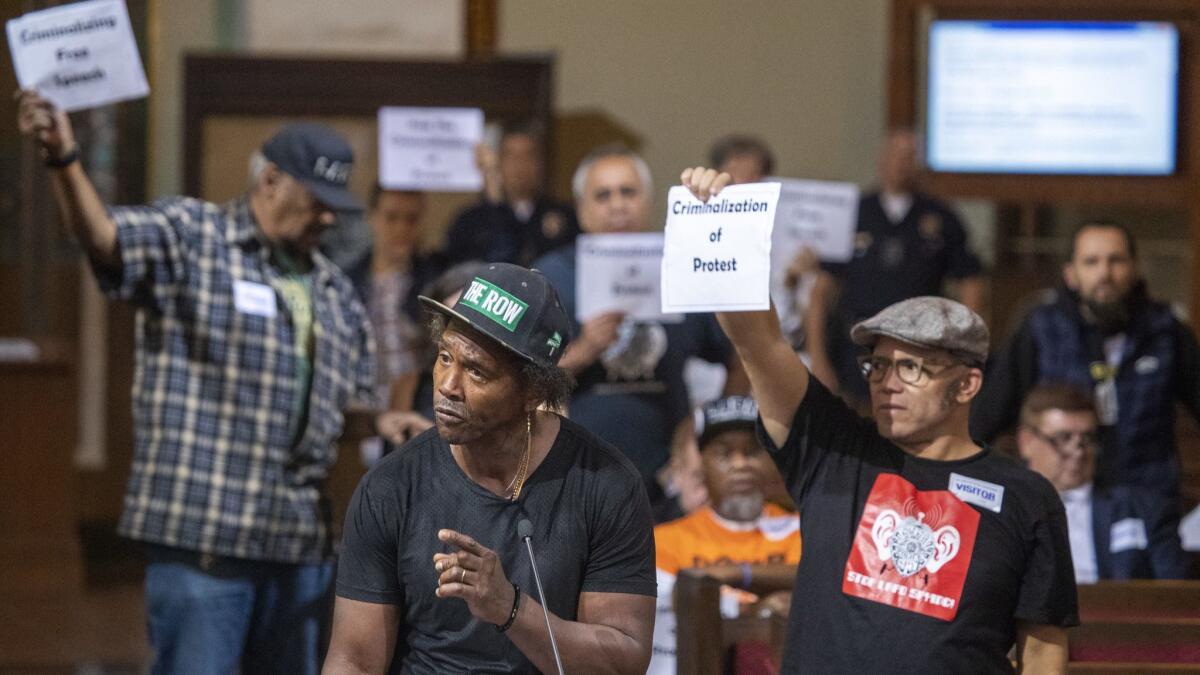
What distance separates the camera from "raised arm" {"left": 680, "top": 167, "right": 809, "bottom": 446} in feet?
10.6

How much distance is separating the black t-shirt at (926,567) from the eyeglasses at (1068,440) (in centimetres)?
149

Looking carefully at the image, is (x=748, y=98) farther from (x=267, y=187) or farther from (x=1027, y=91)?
A: (x=267, y=187)

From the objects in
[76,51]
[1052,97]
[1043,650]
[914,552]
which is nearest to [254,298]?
[76,51]

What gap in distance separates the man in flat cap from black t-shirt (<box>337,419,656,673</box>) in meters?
0.46

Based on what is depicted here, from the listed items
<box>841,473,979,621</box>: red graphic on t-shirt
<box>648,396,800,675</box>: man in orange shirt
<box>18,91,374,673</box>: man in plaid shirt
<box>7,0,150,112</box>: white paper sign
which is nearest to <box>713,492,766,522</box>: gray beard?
<box>648,396,800,675</box>: man in orange shirt

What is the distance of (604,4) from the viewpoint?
907 cm

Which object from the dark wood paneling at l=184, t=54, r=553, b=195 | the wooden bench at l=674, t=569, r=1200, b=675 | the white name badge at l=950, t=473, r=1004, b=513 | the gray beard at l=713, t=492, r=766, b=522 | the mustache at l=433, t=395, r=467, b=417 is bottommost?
the wooden bench at l=674, t=569, r=1200, b=675

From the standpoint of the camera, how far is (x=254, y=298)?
401 centimetres

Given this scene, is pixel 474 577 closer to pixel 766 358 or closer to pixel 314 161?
pixel 766 358

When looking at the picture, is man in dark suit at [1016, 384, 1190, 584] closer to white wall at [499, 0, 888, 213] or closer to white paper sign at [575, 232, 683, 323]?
white paper sign at [575, 232, 683, 323]

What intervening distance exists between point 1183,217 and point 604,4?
3.15 meters

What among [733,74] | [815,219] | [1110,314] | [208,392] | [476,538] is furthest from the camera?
[733,74]

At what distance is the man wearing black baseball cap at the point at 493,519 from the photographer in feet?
9.23

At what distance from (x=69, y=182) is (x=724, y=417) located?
5.89ft
